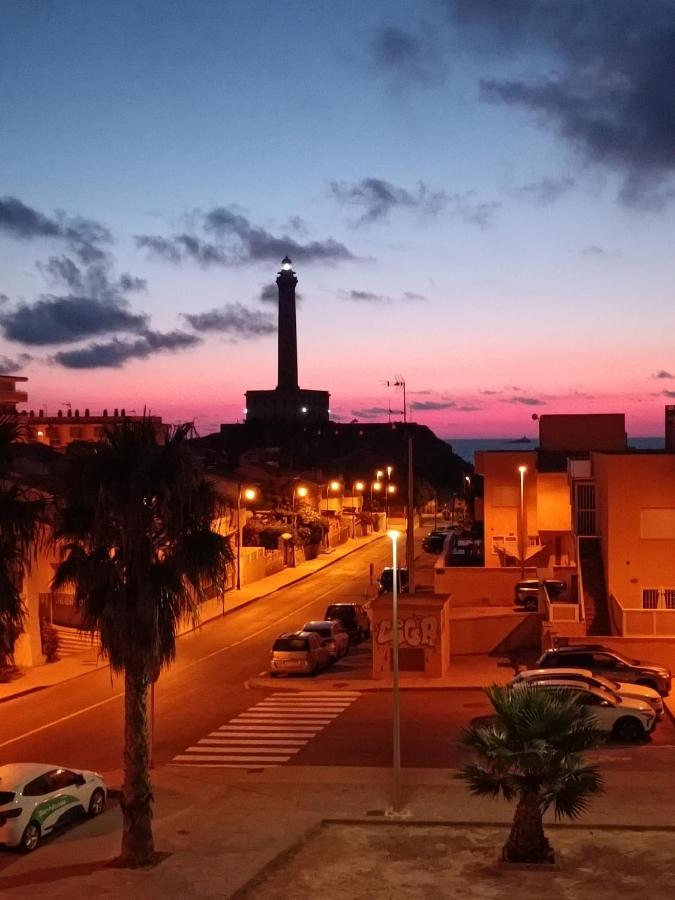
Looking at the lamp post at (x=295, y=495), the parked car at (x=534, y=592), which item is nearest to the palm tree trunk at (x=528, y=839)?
the parked car at (x=534, y=592)

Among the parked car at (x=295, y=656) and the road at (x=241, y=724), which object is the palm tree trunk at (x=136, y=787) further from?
the parked car at (x=295, y=656)

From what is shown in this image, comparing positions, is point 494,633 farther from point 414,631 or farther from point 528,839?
point 528,839

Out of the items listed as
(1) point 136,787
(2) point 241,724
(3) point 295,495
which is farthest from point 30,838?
(3) point 295,495

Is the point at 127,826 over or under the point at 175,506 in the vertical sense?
under

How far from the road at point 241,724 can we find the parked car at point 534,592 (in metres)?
7.47

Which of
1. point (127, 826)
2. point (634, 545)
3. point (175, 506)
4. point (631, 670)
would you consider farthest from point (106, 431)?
point (634, 545)

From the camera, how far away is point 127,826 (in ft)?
56.2

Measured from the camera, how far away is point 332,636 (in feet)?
126

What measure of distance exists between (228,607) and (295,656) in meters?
18.8

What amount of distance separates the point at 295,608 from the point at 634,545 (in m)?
19.8

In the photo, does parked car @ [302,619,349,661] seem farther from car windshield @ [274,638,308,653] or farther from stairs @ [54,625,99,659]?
stairs @ [54,625,99,659]

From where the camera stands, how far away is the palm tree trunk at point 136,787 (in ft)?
55.7

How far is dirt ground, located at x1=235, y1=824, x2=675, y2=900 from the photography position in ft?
50.3

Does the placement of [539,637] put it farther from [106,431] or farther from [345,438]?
[345,438]
